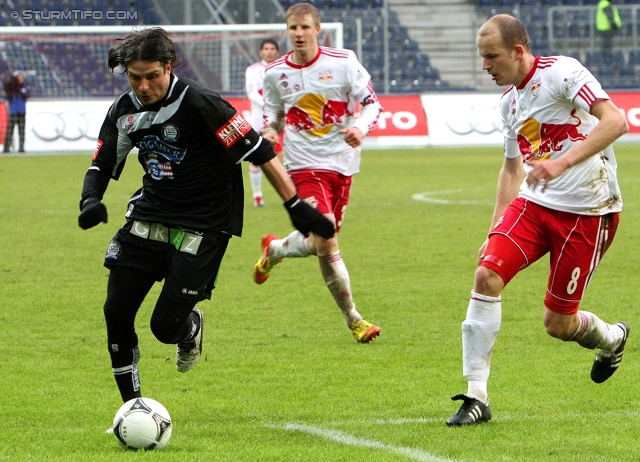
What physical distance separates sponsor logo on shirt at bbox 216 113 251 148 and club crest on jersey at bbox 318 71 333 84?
9.76ft

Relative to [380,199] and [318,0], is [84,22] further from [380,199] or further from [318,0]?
[380,199]

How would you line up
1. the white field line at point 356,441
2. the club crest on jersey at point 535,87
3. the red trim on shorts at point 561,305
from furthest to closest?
the red trim on shorts at point 561,305 < the club crest on jersey at point 535,87 < the white field line at point 356,441

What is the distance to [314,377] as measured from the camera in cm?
610

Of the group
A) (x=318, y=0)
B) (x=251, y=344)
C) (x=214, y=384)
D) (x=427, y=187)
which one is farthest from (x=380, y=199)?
(x=318, y=0)

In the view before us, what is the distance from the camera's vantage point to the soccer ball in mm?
4617

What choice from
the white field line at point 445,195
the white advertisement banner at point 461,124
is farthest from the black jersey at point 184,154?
the white advertisement banner at point 461,124

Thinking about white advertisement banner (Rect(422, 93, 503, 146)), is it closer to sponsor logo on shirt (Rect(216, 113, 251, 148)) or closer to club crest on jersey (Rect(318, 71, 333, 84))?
club crest on jersey (Rect(318, 71, 333, 84))

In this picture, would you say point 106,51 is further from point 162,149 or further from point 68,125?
point 162,149

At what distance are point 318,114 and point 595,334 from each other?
121 inches

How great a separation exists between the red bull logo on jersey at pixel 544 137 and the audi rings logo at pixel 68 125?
2085 centimetres

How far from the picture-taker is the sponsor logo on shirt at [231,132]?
4918 mm

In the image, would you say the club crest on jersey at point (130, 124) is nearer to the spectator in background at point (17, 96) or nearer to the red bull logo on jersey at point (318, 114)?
the red bull logo on jersey at point (318, 114)

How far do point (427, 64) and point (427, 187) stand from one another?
15.8 m

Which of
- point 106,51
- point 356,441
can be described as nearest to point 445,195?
point 356,441
